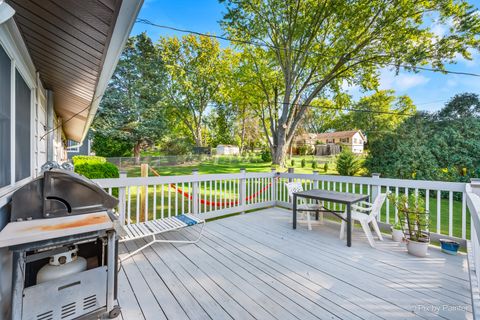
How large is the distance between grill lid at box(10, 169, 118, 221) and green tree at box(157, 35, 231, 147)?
17820 millimetres

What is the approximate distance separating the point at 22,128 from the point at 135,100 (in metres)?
13.4

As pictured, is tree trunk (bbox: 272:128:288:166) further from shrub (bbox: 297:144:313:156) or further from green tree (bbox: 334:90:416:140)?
shrub (bbox: 297:144:313:156)

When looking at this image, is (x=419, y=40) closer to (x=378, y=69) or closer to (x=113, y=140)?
(x=378, y=69)

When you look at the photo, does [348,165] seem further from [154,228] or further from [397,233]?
[154,228]

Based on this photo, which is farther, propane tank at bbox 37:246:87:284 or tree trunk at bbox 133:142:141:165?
tree trunk at bbox 133:142:141:165

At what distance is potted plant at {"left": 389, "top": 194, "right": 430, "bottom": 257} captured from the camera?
9.44 ft

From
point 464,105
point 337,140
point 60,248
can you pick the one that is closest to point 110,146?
point 60,248

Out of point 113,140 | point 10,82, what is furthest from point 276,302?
point 113,140

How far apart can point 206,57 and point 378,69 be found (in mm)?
14305

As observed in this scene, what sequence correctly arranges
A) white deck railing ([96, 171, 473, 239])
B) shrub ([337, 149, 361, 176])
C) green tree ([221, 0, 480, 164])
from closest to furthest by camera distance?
white deck railing ([96, 171, 473, 239]), green tree ([221, 0, 480, 164]), shrub ([337, 149, 361, 176])

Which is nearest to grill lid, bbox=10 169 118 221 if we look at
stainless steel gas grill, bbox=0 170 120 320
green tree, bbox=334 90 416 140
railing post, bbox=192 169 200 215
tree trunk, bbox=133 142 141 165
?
stainless steel gas grill, bbox=0 170 120 320

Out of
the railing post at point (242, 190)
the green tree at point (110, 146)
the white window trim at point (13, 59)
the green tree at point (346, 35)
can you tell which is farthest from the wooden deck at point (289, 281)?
the green tree at point (110, 146)

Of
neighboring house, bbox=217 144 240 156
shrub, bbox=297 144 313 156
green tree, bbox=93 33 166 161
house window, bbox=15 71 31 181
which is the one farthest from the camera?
neighboring house, bbox=217 144 240 156

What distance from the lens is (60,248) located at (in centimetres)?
153
